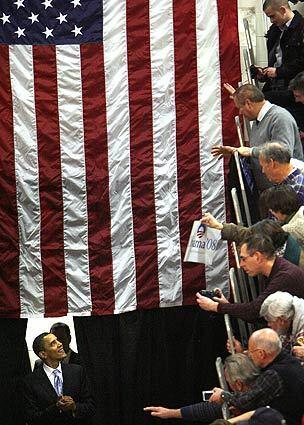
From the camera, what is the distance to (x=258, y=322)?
8539 mm

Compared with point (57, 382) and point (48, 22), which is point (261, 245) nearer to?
point (57, 382)

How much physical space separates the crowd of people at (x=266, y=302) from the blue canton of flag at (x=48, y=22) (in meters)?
1.60

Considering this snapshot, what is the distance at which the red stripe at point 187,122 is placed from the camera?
12.2m

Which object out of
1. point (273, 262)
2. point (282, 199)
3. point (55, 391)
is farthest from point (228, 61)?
point (273, 262)

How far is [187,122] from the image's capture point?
12234 millimetres

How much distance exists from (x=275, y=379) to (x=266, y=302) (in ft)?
2.16

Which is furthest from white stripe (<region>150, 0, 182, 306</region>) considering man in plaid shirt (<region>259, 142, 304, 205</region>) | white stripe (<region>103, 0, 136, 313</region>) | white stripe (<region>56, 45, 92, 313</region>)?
man in plaid shirt (<region>259, 142, 304, 205</region>)

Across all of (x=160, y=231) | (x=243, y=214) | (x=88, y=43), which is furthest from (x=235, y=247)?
(x=88, y=43)

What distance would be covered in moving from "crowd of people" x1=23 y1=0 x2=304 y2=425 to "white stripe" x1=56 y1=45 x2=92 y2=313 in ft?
2.17

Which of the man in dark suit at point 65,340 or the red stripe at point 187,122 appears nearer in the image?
the man in dark suit at point 65,340

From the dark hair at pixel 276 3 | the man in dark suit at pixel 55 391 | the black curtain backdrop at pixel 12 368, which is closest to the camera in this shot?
the man in dark suit at pixel 55 391

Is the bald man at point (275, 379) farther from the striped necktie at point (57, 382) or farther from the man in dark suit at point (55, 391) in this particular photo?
the striped necktie at point (57, 382)

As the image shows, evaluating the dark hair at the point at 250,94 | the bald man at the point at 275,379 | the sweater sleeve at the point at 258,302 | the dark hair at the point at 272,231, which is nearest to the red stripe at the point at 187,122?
the dark hair at the point at 250,94

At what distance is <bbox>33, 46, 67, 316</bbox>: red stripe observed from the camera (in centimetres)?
1219
